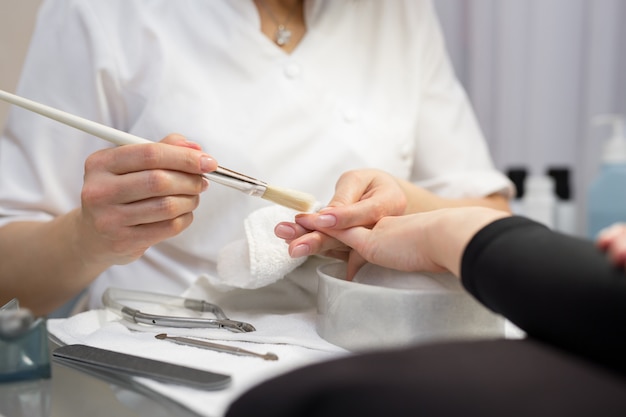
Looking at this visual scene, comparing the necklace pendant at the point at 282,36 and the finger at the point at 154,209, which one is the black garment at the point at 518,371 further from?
the necklace pendant at the point at 282,36

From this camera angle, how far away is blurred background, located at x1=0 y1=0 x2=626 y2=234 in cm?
147

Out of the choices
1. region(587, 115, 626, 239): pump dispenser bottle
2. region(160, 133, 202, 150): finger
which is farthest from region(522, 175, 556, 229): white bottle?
region(160, 133, 202, 150): finger

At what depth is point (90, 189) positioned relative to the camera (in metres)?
0.65

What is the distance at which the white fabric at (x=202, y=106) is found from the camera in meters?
0.84

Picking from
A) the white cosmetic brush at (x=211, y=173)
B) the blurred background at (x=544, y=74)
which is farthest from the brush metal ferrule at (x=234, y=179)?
the blurred background at (x=544, y=74)

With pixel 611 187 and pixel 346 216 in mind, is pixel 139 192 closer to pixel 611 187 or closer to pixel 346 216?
pixel 346 216

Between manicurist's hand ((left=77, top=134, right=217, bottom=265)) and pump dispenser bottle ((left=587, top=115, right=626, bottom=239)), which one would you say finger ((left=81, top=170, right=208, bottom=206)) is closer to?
manicurist's hand ((left=77, top=134, right=217, bottom=265))

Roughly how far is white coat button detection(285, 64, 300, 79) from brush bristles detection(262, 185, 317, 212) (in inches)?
12.2

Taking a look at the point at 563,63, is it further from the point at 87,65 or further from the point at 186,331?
the point at 186,331

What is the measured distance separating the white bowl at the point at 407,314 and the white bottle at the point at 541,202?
0.75 m

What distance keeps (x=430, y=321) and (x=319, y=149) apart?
1.37 ft

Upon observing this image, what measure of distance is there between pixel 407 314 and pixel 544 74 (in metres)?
1.14

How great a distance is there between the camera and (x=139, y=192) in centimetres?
63

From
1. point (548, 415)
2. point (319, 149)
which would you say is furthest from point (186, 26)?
point (548, 415)
